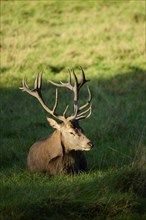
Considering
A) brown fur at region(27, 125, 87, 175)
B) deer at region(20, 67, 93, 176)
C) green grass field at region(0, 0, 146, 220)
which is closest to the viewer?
green grass field at region(0, 0, 146, 220)

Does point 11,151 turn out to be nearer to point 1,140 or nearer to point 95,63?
point 1,140

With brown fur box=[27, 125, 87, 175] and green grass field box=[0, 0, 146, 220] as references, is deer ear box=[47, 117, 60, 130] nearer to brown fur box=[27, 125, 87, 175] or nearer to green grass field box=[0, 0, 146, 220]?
brown fur box=[27, 125, 87, 175]

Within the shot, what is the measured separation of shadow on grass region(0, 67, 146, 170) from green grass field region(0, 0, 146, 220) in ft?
0.06

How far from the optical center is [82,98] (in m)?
13.9

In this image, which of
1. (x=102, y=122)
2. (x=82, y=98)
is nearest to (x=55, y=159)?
(x=102, y=122)

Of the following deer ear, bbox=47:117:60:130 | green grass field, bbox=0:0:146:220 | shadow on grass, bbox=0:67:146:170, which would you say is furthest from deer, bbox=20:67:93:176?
shadow on grass, bbox=0:67:146:170

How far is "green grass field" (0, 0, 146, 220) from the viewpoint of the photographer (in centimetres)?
750

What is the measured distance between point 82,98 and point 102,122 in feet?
7.63

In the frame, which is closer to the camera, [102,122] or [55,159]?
[55,159]

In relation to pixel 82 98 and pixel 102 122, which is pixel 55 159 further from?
pixel 82 98

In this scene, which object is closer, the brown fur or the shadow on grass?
the brown fur

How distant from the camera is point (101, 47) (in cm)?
1823

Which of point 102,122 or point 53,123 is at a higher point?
point 53,123

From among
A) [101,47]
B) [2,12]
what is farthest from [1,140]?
[2,12]
